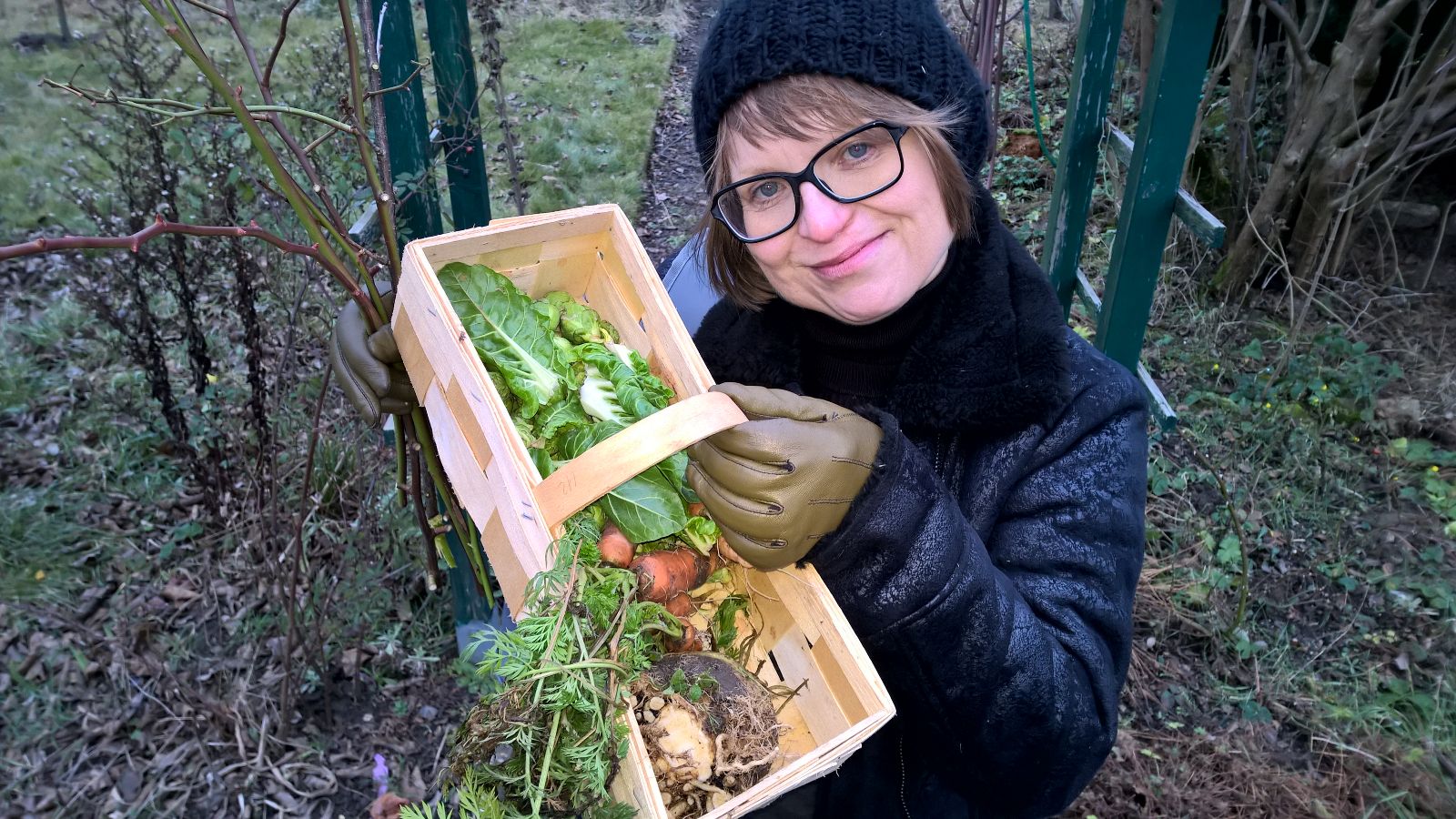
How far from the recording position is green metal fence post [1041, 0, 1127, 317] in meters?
3.43

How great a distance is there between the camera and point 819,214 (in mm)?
1729

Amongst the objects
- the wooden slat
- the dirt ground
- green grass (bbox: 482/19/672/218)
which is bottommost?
the dirt ground

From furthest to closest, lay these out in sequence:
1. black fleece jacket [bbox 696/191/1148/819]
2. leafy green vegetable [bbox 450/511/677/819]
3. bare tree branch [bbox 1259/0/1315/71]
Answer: bare tree branch [bbox 1259/0/1315/71] → black fleece jacket [bbox 696/191/1148/819] → leafy green vegetable [bbox 450/511/677/819]

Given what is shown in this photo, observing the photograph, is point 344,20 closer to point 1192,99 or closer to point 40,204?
point 1192,99

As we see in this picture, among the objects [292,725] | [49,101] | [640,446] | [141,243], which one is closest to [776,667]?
[640,446]

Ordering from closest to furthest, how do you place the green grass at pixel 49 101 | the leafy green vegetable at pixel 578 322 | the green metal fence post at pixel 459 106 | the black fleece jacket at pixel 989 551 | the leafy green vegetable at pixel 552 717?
the leafy green vegetable at pixel 552 717 < the black fleece jacket at pixel 989 551 < the leafy green vegetable at pixel 578 322 < the green metal fence post at pixel 459 106 < the green grass at pixel 49 101

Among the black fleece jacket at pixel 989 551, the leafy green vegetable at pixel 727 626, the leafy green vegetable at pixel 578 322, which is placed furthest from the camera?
the leafy green vegetable at pixel 578 322

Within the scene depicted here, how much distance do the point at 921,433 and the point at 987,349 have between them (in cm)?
25

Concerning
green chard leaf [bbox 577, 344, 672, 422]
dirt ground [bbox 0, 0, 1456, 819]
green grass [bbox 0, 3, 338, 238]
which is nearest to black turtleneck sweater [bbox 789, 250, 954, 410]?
green chard leaf [bbox 577, 344, 672, 422]

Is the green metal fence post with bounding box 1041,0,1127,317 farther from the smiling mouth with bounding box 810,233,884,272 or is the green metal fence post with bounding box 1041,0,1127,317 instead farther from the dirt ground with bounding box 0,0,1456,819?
the smiling mouth with bounding box 810,233,884,272

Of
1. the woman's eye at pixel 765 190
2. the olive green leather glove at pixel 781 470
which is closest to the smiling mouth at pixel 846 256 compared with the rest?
the woman's eye at pixel 765 190

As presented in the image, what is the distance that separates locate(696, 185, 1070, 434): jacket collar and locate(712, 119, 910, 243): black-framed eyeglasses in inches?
12.1

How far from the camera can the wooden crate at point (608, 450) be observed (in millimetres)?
1360

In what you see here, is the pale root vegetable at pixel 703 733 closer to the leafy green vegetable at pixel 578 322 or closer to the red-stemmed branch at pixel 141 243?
the leafy green vegetable at pixel 578 322
